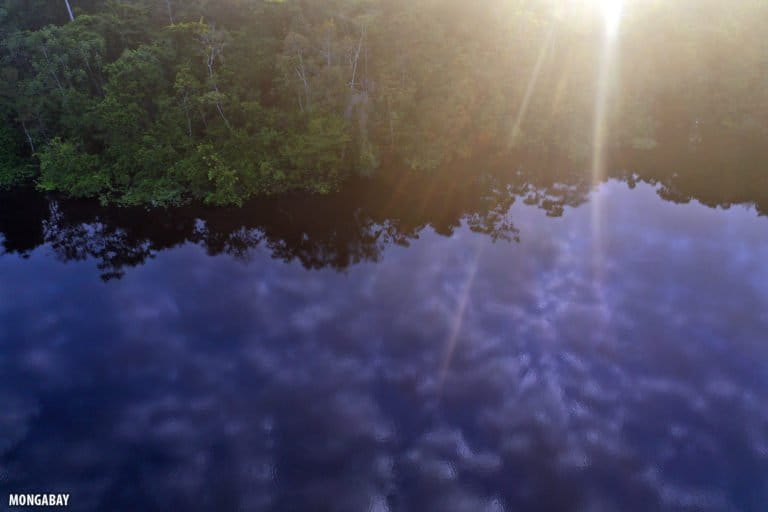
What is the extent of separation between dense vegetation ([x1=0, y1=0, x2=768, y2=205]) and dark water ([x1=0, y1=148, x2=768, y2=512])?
21.2 feet

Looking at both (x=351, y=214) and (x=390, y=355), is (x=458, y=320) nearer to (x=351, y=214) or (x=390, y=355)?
(x=390, y=355)

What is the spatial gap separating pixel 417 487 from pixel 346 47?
44.2 meters

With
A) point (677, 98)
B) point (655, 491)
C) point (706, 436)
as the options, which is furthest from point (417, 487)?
point (677, 98)

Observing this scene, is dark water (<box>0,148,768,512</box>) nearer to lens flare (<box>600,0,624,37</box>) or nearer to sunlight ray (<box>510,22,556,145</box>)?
sunlight ray (<box>510,22,556,145</box>)

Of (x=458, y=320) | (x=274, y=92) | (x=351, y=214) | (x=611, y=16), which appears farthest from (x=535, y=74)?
(x=458, y=320)

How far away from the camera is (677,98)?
7069cm

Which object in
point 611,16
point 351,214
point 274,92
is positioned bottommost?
point 351,214

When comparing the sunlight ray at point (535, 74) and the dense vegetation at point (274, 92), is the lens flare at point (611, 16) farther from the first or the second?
the sunlight ray at point (535, 74)

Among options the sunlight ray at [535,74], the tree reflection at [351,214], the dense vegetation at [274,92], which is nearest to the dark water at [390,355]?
the tree reflection at [351,214]

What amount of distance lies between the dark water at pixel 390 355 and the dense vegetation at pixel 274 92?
647cm

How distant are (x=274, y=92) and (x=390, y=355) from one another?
38.4 metres

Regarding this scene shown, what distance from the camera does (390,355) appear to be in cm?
3291

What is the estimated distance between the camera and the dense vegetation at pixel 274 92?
51875mm

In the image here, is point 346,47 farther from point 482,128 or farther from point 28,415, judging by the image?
point 28,415
